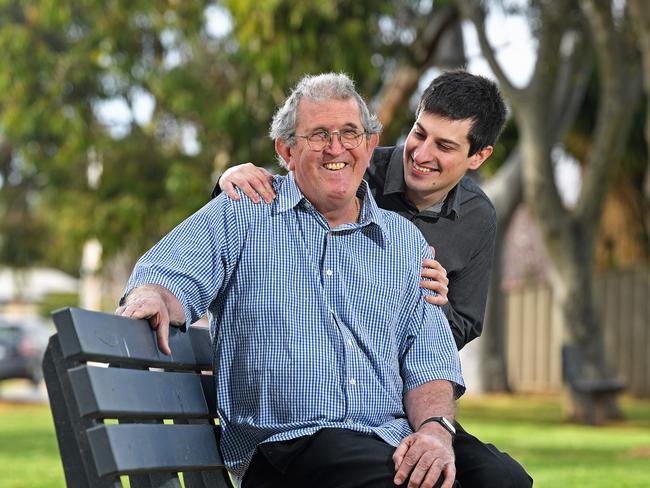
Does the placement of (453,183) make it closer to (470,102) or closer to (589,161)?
(470,102)

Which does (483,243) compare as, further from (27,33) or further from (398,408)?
(27,33)

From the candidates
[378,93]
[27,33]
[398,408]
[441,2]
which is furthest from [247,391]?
[27,33]

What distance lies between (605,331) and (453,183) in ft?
63.2

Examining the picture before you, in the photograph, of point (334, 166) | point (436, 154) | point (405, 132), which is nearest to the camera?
Result: point (334, 166)

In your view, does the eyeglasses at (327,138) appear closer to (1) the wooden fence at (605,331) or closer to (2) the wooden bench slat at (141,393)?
(2) the wooden bench slat at (141,393)

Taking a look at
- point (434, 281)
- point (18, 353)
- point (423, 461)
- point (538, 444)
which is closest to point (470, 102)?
point (434, 281)

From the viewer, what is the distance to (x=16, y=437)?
47.5 feet

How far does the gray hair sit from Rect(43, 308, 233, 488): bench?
668 millimetres

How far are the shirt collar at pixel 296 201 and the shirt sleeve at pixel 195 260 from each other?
0.16 metres

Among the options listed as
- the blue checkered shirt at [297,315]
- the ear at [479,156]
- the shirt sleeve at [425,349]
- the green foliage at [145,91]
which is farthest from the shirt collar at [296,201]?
the green foliage at [145,91]

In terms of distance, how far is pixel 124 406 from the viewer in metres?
3.62

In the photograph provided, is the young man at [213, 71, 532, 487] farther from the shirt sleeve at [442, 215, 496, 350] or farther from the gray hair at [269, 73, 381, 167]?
the gray hair at [269, 73, 381, 167]

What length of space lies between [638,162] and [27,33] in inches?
411

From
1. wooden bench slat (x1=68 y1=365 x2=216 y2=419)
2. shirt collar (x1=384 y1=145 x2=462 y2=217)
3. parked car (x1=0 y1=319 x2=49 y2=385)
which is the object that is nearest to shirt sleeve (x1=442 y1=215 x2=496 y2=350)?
shirt collar (x1=384 y1=145 x2=462 y2=217)
